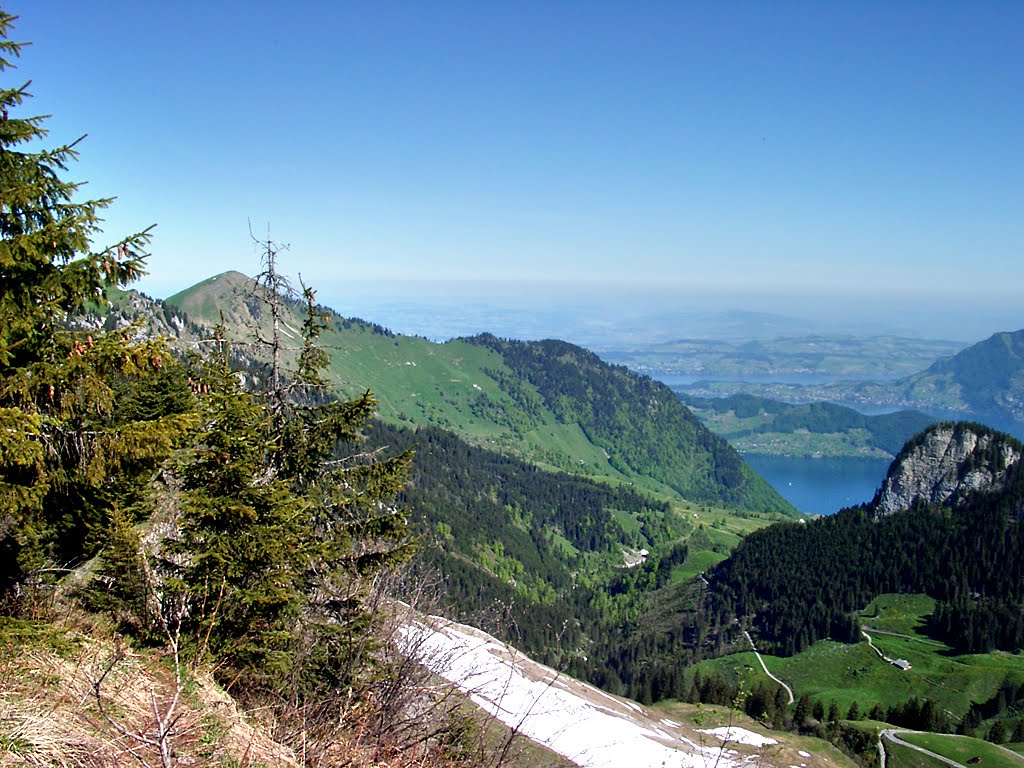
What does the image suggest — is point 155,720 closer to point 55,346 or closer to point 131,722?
point 131,722

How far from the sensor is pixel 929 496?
181250mm

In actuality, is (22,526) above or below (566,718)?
above

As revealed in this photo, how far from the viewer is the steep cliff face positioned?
174750mm

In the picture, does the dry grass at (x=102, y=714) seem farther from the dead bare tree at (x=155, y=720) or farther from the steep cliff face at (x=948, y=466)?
the steep cliff face at (x=948, y=466)

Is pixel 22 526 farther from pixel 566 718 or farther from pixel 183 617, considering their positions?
pixel 566 718

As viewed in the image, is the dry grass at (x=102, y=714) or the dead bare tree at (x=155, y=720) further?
the dry grass at (x=102, y=714)

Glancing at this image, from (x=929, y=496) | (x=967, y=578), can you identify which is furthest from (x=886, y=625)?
(x=929, y=496)

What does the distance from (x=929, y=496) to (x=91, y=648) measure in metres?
214

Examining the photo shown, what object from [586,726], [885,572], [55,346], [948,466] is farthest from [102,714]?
[948,466]

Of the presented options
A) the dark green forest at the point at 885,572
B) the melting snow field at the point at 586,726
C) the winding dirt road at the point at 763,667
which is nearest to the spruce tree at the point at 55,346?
the melting snow field at the point at 586,726

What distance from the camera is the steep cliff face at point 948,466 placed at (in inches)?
6880

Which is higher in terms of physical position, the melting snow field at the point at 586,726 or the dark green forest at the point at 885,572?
the melting snow field at the point at 586,726

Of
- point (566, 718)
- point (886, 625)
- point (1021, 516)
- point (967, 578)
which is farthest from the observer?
point (1021, 516)

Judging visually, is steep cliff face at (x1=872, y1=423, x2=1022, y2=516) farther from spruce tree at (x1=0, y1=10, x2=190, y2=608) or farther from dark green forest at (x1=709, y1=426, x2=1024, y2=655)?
spruce tree at (x1=0, y1=10, x2=190, y2=608)
